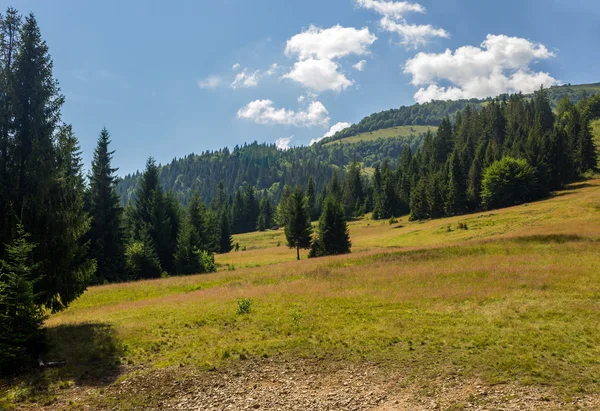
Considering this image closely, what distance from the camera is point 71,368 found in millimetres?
12398

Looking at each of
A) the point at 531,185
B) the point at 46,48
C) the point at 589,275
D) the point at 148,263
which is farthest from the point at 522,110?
the point at 46,48

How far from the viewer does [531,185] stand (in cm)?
7912

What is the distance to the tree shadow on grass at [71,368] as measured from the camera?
1070cm

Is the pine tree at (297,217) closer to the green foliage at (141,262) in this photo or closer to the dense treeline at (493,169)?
the green foliage at (141,262)

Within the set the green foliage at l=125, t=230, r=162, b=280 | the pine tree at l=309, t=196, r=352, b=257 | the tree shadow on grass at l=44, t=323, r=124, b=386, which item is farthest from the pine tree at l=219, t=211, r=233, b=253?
the tree shadow on grass at l=44, t=323, r=124, b=386

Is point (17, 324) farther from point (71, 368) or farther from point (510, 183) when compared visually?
point (510, 183)

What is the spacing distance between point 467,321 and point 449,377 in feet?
18.7

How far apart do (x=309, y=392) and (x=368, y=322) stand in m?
6.56

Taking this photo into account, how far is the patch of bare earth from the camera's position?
934 centimetres

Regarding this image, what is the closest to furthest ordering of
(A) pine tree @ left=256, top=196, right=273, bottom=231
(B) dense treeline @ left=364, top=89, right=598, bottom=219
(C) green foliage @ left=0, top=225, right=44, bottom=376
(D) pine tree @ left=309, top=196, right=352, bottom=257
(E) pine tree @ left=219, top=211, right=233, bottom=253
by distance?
(C) green foliage @ left=0, top=225, right=44, bottom=376, (D) pine tree @ left=309, top=196, right=352, bottom=257, (B) dense treeline @ left=364, top=89, right=598, bottom=219, (E) pine tree @ left=219, top=211, right=233, bottom=253, (A) pine tree @ left=256, top=196, right=273, bottom=231

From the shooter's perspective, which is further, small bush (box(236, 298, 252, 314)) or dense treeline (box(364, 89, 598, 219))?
dense treeline (box(364, 89, 598, 219))

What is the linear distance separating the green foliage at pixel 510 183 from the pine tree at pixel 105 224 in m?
77.6

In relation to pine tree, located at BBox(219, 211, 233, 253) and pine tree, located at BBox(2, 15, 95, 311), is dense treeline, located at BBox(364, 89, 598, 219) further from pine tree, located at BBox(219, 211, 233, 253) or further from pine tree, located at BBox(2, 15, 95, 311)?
pine tree, located at BBox(2, 15, 95, 311)

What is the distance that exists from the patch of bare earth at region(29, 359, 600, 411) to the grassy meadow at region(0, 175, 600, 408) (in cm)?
42
